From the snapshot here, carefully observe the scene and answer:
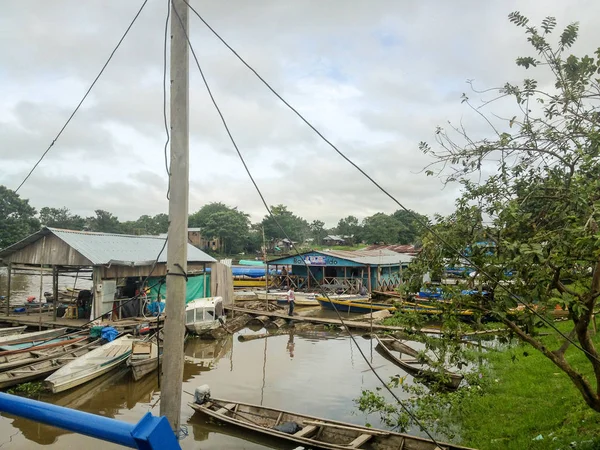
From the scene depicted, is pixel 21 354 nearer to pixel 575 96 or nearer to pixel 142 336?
pixel 142 336

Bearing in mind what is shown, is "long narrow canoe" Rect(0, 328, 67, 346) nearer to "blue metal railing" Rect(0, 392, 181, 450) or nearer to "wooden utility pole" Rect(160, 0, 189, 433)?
"wooden utility pole" Rect(160, 0, 189, 433)

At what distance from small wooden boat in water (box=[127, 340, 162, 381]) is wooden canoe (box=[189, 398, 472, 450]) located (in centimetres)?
373

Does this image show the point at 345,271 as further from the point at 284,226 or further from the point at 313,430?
the point at 284,226

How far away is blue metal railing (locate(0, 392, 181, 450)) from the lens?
1215 millimetres

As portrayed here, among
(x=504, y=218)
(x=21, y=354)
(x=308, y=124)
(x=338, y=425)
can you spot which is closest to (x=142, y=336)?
(x=21, y=354)

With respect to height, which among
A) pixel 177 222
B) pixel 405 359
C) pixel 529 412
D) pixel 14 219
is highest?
pixel 14 219

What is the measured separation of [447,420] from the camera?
886 cm

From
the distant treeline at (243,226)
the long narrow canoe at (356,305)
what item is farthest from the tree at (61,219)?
the long narrow canoe at (356,305)

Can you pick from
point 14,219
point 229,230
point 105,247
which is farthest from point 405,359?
point 229,230

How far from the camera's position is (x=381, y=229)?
6612 cm

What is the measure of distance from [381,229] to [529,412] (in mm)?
58929

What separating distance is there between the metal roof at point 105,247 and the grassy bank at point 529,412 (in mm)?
14717

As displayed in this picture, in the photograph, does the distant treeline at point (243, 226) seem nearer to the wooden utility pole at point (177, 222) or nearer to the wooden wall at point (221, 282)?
the wooden wall at point (221, 282)

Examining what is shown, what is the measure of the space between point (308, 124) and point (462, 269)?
266 centimetres
